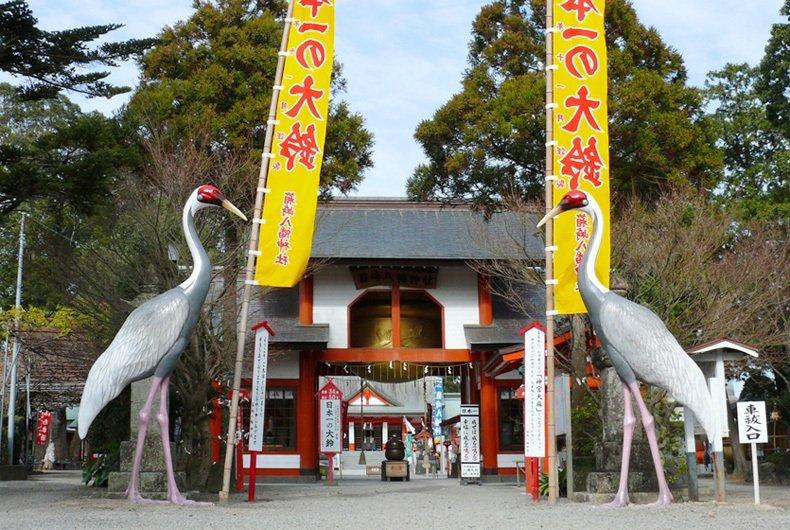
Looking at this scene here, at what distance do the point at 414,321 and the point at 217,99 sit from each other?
10.0 meters

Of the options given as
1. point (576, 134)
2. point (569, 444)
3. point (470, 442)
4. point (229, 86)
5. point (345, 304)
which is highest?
point (229, 86)

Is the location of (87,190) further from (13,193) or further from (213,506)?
(213,506)

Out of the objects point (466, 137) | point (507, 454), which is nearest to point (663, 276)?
point (466, 137)

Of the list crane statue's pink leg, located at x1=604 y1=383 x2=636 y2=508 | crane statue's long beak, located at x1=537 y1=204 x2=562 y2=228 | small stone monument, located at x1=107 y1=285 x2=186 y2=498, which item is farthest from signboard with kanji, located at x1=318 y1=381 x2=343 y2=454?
crane statue's pink leg, located at x1=604 y1=383 x2=636 y2=508

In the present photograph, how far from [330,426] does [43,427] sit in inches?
616

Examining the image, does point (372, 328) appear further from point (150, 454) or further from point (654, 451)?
point (654, 451)

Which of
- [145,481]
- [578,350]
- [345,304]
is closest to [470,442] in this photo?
[345,304]

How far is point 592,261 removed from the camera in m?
11.4

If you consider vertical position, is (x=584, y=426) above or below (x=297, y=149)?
below

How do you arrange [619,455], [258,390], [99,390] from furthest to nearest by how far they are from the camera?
[258,390]
[619,455]
[99,390]

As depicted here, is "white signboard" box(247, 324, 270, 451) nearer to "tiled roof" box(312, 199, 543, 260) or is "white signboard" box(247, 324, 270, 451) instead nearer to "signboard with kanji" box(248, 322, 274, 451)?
"signboard with kanji" box(248, 322, 274, 451)

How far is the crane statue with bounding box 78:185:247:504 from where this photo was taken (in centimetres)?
1134

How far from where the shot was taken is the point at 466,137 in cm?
2014

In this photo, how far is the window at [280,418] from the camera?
2456 centimetres
